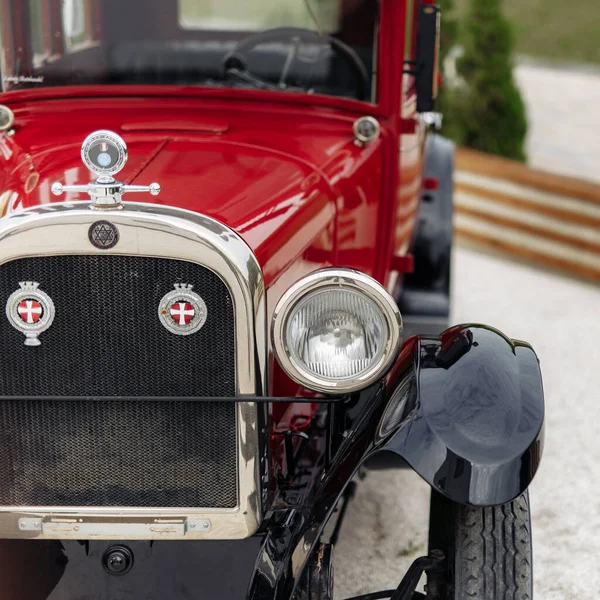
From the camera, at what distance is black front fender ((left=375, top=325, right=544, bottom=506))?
2117 millimetres

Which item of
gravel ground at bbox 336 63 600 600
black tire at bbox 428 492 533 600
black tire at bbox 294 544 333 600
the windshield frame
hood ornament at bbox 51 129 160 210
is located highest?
the windshield frame

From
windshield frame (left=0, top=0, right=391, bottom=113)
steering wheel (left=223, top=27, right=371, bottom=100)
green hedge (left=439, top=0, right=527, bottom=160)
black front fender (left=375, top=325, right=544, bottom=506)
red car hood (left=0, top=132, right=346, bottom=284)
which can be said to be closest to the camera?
black front fender (left=375, top=325, right=544, bottom=506)

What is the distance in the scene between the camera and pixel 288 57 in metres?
3.27

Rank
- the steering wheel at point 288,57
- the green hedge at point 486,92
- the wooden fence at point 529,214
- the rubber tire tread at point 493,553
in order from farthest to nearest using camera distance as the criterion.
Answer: the green hedge at point 486,92 → the wooden fence at point 529,214 → the steering wheel at point 288,57 → the rubber tire tread at point 493,553

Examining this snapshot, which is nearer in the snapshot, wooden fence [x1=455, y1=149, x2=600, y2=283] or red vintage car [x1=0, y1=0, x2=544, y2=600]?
red vintage car [x1=0, y1=0, x2=544, y2=600]

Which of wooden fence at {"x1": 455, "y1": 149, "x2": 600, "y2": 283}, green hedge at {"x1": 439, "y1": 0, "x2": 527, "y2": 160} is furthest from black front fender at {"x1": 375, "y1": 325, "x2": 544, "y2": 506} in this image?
green hedge at {"x1": 439, "y1": 0, "x2": 527, "y2": 160}

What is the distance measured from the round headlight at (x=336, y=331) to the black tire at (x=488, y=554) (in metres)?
0.45

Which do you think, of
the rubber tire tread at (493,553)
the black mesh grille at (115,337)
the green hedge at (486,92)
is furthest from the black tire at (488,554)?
the green hedge at (486,92)

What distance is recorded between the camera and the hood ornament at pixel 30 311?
2.19 m

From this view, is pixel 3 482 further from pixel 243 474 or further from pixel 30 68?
pixel 30 68

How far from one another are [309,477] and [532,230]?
5505 millimetres

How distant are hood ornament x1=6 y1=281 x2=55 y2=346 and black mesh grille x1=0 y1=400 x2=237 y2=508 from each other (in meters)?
0.20

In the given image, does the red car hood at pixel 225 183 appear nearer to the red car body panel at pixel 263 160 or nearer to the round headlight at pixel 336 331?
the red car body panel at pixel 263 160

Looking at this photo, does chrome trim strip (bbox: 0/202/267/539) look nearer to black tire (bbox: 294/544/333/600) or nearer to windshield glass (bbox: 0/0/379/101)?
black tire (bbox: 294/544/333/600)
